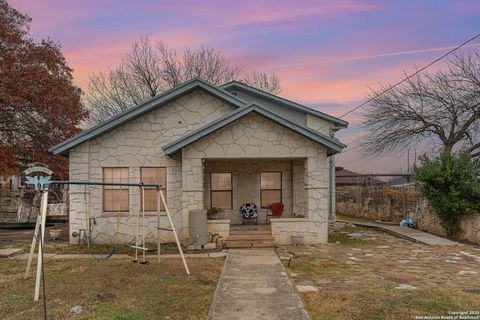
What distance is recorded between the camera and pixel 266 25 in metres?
14.4

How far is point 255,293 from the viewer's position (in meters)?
7.25

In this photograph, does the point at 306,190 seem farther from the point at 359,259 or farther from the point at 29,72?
the point at 29,72

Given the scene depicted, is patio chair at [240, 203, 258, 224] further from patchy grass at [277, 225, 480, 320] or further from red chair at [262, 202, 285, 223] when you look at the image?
patchy grass at [277, 225, 480, 320]

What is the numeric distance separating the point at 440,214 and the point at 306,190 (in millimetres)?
5793

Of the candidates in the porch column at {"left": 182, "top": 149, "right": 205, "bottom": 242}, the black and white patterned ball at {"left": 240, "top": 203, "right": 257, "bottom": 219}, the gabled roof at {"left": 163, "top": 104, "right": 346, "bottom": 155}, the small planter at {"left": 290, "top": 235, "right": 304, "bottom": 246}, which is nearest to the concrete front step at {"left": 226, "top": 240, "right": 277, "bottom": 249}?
the small planter at {"left": 290, "top": 235, "right": 304, "bottom": 246}

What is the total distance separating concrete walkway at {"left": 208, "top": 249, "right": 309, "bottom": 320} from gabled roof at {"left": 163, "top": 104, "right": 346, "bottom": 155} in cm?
433

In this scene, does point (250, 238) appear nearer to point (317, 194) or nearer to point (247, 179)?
point (317, 194)

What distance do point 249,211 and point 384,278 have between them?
7332 mm

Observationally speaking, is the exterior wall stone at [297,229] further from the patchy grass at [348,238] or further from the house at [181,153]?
the patchy grass at [348,238]

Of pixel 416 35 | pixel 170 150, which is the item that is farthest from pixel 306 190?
pixel 416 35

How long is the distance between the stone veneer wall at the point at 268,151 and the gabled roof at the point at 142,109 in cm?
149

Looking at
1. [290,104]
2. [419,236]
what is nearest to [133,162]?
[290,104]

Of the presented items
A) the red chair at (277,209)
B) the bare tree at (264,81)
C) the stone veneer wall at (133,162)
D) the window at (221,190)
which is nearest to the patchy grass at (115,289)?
the stone veneer wall at (133,162)

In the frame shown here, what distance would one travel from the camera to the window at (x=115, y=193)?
14.0m
